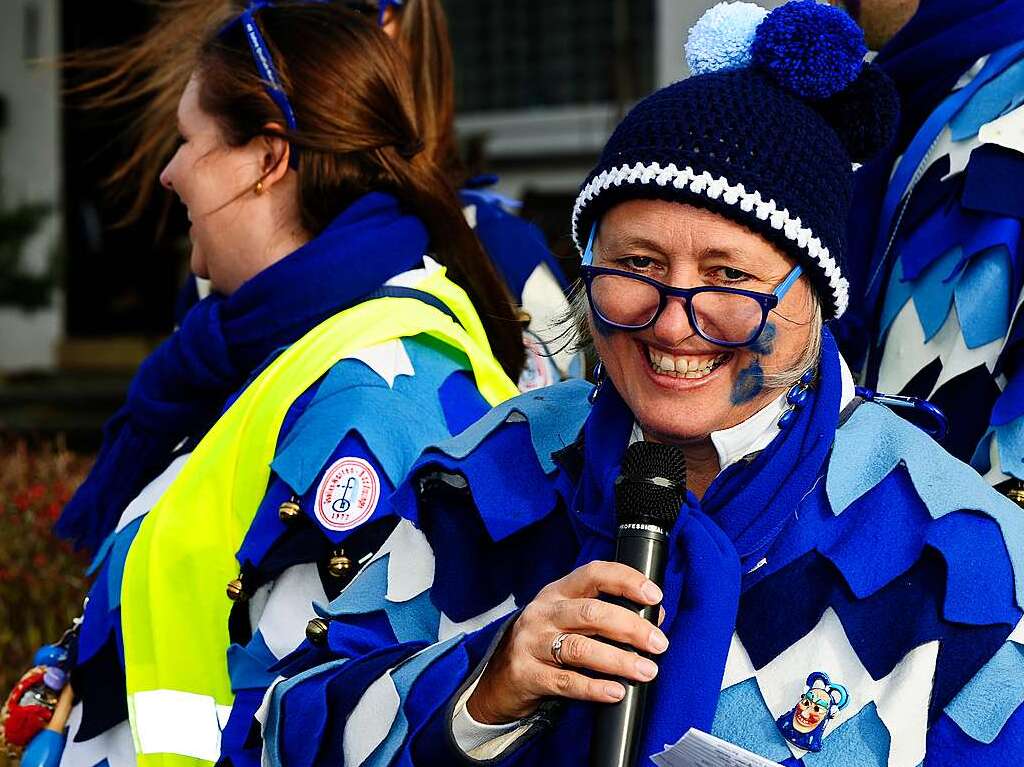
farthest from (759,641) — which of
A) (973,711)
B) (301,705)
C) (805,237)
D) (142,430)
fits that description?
(142,430)

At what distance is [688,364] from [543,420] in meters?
0.33

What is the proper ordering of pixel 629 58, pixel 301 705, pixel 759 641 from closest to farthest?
pixel 759 641 → pixel 301 705 → pixel 629 58

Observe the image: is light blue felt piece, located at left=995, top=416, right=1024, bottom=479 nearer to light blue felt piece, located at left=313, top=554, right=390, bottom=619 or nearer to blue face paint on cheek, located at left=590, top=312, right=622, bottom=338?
blue face paint on cheek, located at left=590, top=312, right=622, bottom=338

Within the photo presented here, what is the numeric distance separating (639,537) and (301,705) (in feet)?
2.06

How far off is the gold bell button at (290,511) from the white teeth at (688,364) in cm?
80

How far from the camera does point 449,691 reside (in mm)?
1814

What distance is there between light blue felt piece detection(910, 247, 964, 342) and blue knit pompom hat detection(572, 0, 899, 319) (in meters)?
0.57

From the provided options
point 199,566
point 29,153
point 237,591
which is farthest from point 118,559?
point 29,153

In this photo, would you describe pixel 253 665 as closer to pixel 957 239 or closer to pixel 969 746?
pixel 969 746

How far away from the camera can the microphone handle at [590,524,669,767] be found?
5.17 ft

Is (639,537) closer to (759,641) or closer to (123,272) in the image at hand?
(759,641)

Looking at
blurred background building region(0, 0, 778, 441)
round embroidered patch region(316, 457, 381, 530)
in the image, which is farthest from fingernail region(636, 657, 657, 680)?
blurred background building region(0, 0, 778, 441)

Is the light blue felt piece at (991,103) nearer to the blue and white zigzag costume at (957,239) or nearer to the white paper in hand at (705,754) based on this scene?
the blue and white zigzag costume at (957,239)

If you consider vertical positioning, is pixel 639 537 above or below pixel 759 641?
above
